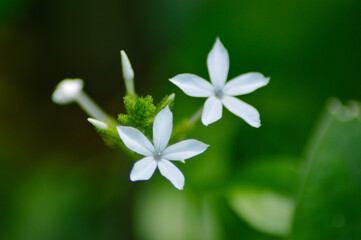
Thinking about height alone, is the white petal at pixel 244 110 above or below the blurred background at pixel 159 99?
below

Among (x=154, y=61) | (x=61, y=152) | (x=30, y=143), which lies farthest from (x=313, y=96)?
(x=30, y=143)

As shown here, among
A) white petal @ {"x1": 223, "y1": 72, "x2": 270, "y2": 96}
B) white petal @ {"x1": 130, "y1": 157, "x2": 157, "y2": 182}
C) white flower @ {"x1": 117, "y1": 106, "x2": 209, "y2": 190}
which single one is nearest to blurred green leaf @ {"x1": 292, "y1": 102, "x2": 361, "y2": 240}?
white petal @ {"x1": 223, "y1": 72, "x2": 270, "y2": 96}

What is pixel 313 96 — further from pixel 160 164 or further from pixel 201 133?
pixel 160 164

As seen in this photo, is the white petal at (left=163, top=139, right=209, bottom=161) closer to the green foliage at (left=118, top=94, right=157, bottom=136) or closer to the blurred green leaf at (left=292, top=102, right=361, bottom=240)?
the green foliage at (left=118, top=94, right=157, bottom=136)

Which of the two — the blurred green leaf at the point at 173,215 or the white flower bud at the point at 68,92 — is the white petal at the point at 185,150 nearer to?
the white flower bud at the point at 68,92

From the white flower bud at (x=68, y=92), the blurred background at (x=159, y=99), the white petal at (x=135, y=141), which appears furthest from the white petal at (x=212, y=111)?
the blurred background at (x=159, y=99)

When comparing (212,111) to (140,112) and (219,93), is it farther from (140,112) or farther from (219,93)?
(140,112)
